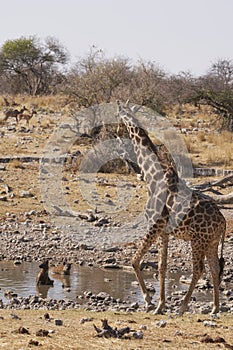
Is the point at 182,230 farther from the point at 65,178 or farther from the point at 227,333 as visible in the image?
the point at 65,178

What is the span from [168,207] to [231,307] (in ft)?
6.10

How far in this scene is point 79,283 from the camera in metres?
12.1

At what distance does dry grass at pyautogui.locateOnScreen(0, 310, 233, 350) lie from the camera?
687cm

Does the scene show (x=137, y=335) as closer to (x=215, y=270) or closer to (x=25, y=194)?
(x=215, y=270)

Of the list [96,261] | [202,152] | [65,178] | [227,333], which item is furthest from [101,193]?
[227,333]

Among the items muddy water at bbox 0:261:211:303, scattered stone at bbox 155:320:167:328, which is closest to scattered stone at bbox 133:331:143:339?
scattered stone at bbox 155:320:167:328

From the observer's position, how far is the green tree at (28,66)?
49.5m

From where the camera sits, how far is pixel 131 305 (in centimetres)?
1021

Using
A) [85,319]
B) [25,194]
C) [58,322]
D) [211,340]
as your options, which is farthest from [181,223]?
[25,194]

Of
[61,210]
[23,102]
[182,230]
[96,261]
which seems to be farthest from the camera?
[23,102]

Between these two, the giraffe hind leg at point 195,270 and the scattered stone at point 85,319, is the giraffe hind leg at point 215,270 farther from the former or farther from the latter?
the scattered stone at point 85,319

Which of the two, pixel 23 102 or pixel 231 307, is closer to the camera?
pixel 231 307

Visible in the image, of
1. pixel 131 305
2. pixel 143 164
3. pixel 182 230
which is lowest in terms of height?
pixel 131 305

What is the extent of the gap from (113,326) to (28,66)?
44.2m
